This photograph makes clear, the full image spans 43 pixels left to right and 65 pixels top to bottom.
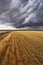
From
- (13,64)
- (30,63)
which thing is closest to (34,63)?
(30,63)

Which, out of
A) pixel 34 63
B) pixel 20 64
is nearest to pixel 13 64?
pixel 20 64

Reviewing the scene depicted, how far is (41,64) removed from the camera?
9.09 m

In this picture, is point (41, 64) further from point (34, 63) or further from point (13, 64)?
point (13, 64)

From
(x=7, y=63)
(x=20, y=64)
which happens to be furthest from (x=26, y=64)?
(x=7, y=63)

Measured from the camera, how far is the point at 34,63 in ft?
30.3

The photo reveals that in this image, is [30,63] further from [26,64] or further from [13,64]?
[13,64]

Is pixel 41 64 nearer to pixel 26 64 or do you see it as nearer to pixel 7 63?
pixel 26 64

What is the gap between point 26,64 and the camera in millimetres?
9047

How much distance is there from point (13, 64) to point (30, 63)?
86 centimetres

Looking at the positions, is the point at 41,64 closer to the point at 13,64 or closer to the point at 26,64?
the point at 26,64

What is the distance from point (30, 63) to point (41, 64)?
551 millimetres

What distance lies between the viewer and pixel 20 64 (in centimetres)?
905

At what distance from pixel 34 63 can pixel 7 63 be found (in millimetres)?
1326

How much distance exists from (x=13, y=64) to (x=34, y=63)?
104 centimetres
